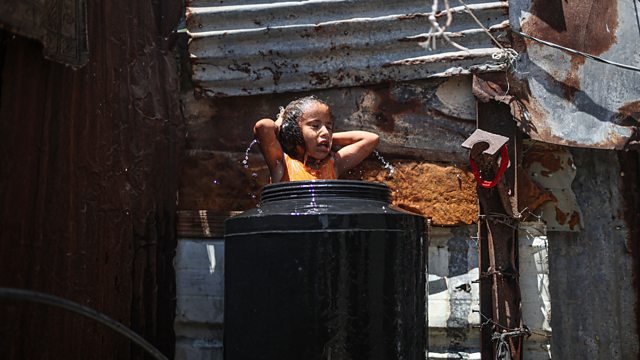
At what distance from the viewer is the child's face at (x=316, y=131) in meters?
3.71

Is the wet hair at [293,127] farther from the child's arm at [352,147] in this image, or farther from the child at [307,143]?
the child's arm at [352,147]

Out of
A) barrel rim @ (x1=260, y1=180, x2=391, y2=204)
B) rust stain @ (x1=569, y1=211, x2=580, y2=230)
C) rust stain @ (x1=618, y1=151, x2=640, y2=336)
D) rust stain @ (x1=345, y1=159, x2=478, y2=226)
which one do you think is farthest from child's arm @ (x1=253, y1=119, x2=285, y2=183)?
rust stain @ (x1=618, y1=151, x2=640, y2=336)

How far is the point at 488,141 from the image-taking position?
364cm

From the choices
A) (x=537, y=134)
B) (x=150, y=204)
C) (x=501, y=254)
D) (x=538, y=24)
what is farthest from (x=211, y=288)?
(x=538, y=24)

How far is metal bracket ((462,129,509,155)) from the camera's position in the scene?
3598 mm

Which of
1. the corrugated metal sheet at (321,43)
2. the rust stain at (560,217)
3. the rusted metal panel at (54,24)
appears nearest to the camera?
the rusted metal panel at (54,24)

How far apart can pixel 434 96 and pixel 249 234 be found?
5.55ft

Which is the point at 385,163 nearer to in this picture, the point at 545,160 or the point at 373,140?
the point at 373,140

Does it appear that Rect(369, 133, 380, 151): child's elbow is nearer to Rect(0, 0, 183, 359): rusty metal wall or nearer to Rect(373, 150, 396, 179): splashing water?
Rect(373, 150, 396, 179): splashing water

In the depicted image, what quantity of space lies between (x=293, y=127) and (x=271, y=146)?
0.19 m

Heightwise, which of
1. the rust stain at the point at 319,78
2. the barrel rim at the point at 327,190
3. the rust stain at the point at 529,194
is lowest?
the barrel rim at the point at 327,190

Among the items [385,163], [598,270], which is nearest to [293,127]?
[385,163]

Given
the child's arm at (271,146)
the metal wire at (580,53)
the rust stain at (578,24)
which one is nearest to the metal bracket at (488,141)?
the metal wire at (580,53)

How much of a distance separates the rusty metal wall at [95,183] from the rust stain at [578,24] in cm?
225
